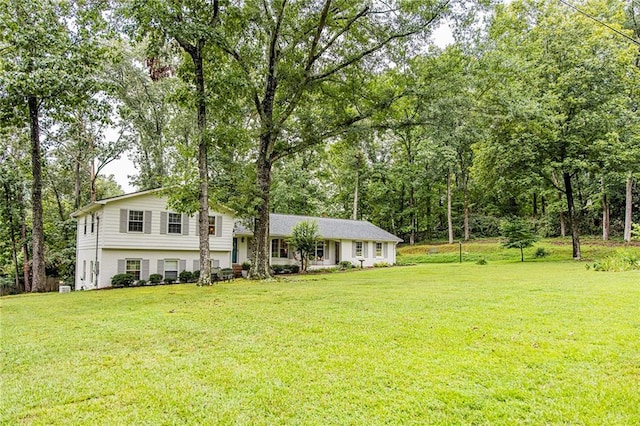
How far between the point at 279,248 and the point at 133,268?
889 cm

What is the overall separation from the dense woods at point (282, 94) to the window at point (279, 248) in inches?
221

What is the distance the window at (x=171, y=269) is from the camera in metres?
19.3

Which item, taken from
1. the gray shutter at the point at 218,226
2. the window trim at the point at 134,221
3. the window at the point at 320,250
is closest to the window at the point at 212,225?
the gray shutter at the point at 218,226

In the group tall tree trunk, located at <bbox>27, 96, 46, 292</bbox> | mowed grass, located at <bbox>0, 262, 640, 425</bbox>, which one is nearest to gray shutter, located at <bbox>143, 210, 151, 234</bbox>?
tall tree trunk, located at <bbox>27, 96, 46, 292</bbox>

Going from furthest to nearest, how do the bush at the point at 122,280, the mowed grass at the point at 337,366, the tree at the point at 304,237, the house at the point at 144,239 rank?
the tree at the point at 304,237 → the house at the point at 144,239 → the bush at the point at 122,280 → the mowed grass at the point at 337,366

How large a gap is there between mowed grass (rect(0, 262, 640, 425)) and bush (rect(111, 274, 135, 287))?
10.2m

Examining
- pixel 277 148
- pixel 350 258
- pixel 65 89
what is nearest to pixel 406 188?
pixel 350 258

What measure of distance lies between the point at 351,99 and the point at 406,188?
65.4ft

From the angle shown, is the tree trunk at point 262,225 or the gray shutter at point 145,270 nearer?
the tree trunk at point 262,225

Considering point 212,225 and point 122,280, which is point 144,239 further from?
point 212,225

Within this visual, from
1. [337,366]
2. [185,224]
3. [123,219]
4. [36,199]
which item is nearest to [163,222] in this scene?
[185,224]

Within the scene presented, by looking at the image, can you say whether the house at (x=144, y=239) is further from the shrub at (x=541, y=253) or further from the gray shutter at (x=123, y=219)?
the shrub at (x=541, y=253)

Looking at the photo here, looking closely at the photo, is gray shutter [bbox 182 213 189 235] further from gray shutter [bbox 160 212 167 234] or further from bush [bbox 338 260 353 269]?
bush [bbox 338 260 353 269]

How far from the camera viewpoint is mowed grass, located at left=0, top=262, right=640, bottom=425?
322 cm
